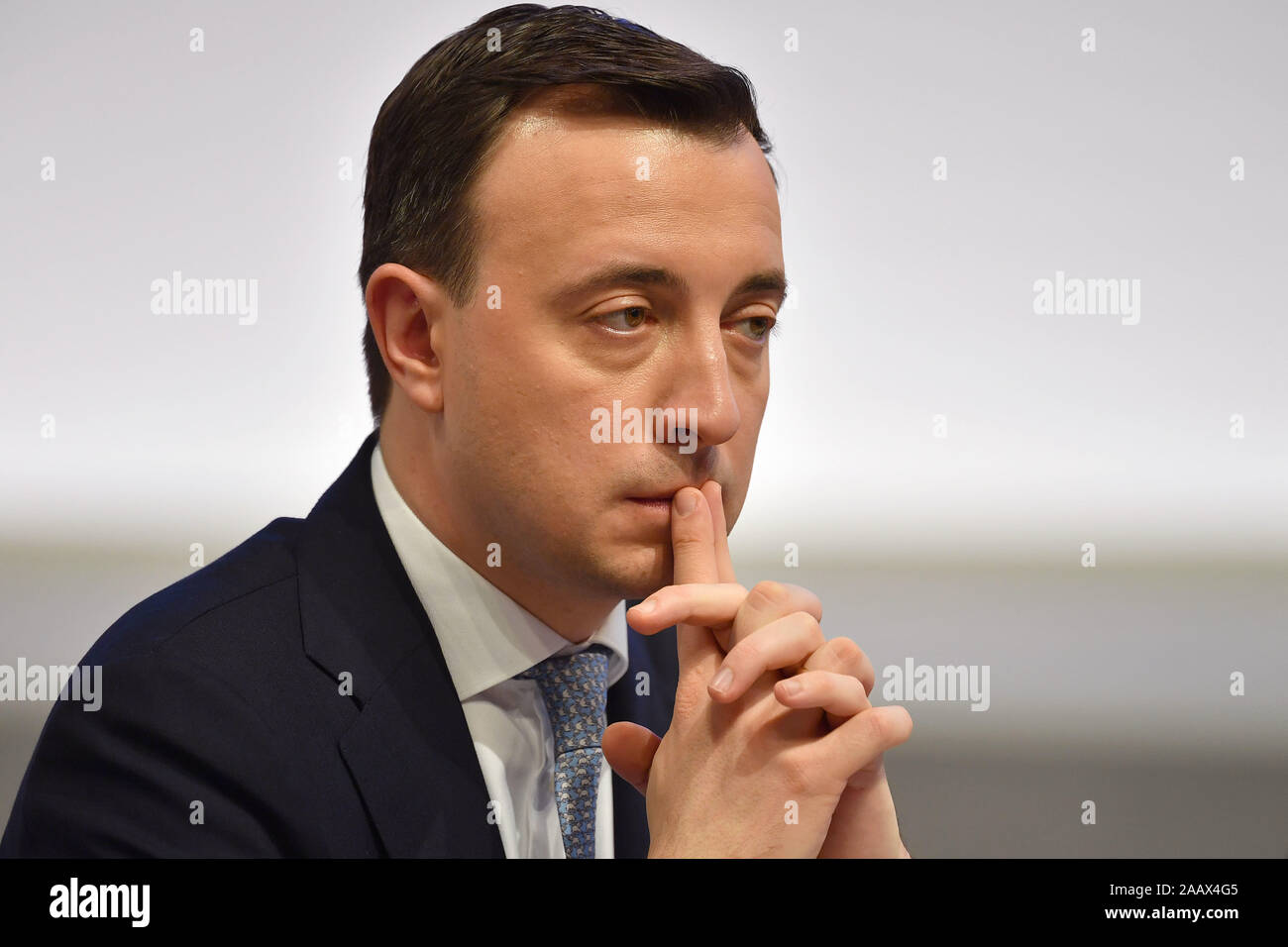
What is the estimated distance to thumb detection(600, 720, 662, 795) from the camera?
161cm

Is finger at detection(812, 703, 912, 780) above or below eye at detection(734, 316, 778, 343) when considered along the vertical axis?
below

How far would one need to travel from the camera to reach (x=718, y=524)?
165 centimetres

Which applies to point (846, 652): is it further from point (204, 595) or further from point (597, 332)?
point (204, 595)

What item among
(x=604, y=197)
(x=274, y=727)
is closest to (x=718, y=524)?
(x=604, y=197)

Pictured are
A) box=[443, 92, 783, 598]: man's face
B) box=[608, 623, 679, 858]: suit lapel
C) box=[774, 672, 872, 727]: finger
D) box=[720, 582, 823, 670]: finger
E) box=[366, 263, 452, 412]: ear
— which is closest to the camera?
box=[774, 672, 872, 727]: finger

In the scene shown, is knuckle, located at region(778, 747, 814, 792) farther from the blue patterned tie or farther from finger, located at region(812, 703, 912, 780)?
the blue patterned tie

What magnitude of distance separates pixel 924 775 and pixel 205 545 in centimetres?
232

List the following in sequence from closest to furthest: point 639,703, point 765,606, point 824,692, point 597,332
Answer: point 824,692, point 765,606, point 597,332, point 639,703

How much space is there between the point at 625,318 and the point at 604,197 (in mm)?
176

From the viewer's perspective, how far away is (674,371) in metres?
1.61

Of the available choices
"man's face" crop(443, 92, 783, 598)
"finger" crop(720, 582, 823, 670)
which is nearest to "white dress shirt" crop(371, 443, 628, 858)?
"man's face" crop(443, 92, 783, 598)

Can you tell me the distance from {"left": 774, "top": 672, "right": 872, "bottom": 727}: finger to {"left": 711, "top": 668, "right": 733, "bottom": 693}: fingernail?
60mm

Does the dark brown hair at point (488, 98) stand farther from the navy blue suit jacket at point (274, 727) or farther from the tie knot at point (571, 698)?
the tie knot at point (571, 698)
